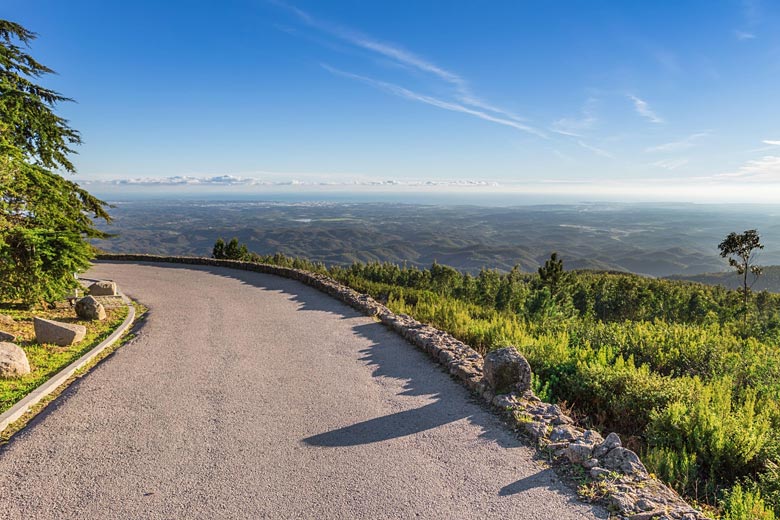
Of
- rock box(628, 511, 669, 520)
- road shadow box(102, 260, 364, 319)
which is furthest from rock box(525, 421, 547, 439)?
road shadow box(102, 260, 364, 319)

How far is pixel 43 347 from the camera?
945 centimetres

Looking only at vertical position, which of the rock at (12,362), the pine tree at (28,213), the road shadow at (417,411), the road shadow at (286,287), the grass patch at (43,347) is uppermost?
the pine tree at (28,213)

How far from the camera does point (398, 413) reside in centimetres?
650

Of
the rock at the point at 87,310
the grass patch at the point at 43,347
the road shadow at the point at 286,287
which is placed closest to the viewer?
the grass patch at the point at 43,347

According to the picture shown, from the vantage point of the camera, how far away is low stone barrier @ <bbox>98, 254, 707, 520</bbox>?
163 inches

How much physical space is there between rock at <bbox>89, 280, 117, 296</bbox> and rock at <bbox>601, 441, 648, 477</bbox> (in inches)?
712

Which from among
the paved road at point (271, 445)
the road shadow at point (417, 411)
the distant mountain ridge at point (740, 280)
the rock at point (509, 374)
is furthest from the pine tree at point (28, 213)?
the distant mountain ridge at point (740, 280)

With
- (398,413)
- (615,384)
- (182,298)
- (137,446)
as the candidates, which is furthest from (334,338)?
(182,298)

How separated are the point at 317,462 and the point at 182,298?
44.1 feet

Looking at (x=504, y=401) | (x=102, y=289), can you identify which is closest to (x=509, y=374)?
(x=504, y=401)

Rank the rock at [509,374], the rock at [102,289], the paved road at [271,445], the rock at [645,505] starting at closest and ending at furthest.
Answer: the rock at [645,505], the paved road at [271,445], the rock at [509,374], the rock at [102,289]

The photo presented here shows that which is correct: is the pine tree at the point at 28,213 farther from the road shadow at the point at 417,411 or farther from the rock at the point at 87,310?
the road shadow at the point at 417,411

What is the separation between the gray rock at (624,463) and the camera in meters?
4.62

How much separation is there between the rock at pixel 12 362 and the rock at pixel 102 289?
8894mm
